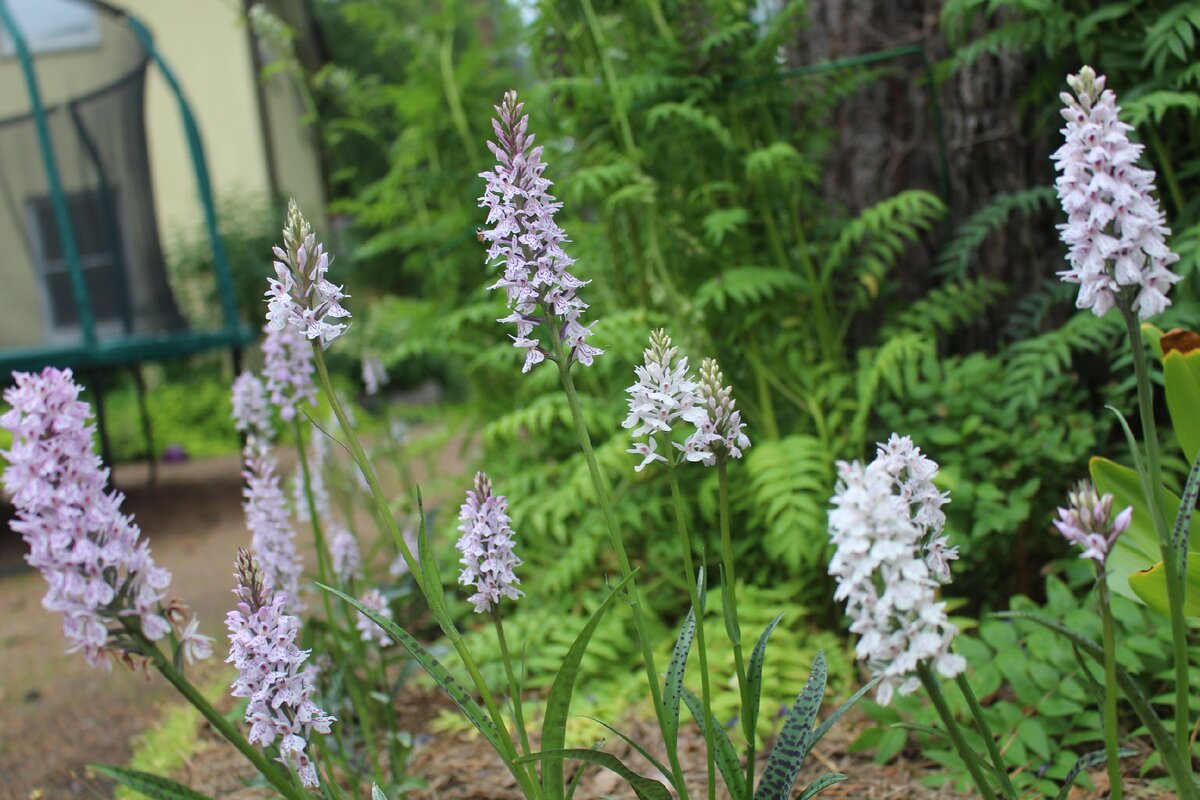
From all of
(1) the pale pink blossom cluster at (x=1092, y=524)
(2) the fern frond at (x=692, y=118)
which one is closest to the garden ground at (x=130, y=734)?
(1) the pale pink blossom cluster at (x=1092, y=524)

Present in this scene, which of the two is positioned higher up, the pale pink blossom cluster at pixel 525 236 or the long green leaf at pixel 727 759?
the pale pink blossom cluster at pixel 525 236

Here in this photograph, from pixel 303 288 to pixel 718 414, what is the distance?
530 mm

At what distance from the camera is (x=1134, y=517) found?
5.26 ft

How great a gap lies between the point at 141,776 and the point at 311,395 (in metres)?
0.94

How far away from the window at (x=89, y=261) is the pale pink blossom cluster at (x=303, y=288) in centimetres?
498

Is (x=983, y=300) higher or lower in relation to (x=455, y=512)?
higher

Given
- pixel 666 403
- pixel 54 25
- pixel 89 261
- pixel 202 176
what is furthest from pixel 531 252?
pixel 54 25

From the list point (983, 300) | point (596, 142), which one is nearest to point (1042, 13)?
point (983, 300)

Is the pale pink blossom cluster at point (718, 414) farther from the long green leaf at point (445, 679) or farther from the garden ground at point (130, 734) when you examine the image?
the garden ground at point (130, 734)

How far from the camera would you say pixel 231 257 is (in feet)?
36.3

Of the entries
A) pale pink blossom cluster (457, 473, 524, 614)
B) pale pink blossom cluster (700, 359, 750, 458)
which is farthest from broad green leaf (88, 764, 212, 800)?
pale pink blossom cluster (700, 359, 750, 458)

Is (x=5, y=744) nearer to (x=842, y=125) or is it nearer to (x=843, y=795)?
(x=843, y=795)

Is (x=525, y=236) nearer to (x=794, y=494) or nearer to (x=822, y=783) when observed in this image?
(x=822, y=783)

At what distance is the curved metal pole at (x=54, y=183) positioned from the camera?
5043 millimetres
